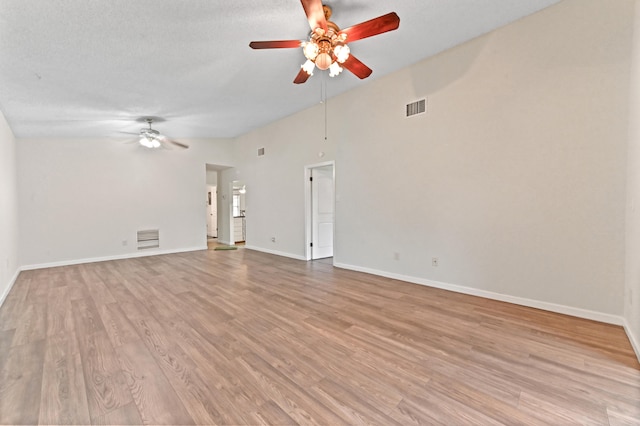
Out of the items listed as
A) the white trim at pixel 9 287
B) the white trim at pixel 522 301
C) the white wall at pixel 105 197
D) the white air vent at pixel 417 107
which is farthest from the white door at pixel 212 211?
the white air vent at pixel 417 107

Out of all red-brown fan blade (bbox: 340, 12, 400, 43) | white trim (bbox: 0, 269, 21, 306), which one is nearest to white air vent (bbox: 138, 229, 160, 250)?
white trim (bbox: 0, 269, 21, 306)

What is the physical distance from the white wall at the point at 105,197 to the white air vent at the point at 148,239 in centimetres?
10

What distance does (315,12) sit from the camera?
6.98 ft

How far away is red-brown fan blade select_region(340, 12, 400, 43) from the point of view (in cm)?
212

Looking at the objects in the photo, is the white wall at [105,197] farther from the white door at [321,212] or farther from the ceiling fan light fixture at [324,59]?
the ceiling fan light fixture at [324,59]

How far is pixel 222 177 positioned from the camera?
8672 mm

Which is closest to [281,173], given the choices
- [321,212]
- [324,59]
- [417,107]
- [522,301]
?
[321,212]

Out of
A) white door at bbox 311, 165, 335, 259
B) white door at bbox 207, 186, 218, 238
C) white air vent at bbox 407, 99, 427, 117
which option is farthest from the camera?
white door at bbox 207, 186, 218, 238

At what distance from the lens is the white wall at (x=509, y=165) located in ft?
8.79

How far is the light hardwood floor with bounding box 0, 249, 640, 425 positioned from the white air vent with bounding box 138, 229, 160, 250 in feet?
9.96

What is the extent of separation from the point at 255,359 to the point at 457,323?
6.41 feet

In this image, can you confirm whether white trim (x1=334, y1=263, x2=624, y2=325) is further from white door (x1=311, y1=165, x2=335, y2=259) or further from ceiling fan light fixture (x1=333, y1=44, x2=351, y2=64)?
ceiling fan light fixture (x1=333, y1=44, x2=351, y2=64)

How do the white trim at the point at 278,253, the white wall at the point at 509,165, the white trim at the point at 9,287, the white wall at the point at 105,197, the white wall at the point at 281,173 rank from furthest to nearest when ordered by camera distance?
the white trim at the point at 278,253 < the white wall at the point at 281,173 < the white wall at the point at 105,197 < the white trim at the point at 9,287 < the white wall at the point at 509,165

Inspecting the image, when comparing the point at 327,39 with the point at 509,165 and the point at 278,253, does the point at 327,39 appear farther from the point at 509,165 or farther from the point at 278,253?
the point at 278,253
